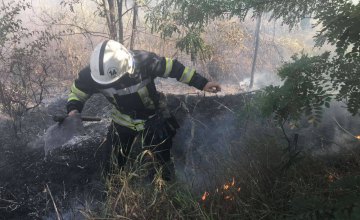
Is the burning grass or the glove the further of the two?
the glove

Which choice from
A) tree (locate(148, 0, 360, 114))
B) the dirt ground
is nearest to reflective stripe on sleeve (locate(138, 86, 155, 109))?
the dirt ground

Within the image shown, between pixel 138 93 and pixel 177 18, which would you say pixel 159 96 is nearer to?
pixel 138 93

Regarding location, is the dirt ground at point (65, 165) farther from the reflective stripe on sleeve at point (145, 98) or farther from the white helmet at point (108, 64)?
the white helmet at point (108, 64)

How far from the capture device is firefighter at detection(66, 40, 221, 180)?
3475 millimetres

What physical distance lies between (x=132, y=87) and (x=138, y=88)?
0.24ft

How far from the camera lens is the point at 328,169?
2732 mm

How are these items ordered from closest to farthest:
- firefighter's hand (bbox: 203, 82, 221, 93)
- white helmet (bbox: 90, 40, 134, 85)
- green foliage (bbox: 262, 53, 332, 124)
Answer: green foliage (bbox: 262, 53, 332, 124) → white helmet (bbox: 90, 40, 134, 85) → firefighter's hand (bbox: 203, 82, 221, 93)

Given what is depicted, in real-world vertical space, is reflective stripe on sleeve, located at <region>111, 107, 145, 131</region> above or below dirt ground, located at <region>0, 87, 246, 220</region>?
above

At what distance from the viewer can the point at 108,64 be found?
11.3 feet

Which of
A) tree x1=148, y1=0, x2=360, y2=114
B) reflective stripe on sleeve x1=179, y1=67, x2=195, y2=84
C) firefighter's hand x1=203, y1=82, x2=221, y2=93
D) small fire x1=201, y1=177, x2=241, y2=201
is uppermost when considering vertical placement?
tree x1=148, y1=0, x2=360, y2=114

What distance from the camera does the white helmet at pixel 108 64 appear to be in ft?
11.3

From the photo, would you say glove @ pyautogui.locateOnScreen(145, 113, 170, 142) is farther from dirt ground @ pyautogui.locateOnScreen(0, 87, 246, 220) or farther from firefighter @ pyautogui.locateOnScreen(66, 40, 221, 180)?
dirt ground @ pyautogui.locateOnScreen(0, 87, 246, 220)

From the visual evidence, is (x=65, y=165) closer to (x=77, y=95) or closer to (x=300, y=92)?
(x=77, y=95)

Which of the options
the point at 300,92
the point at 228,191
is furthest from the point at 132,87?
the point at 300,92
